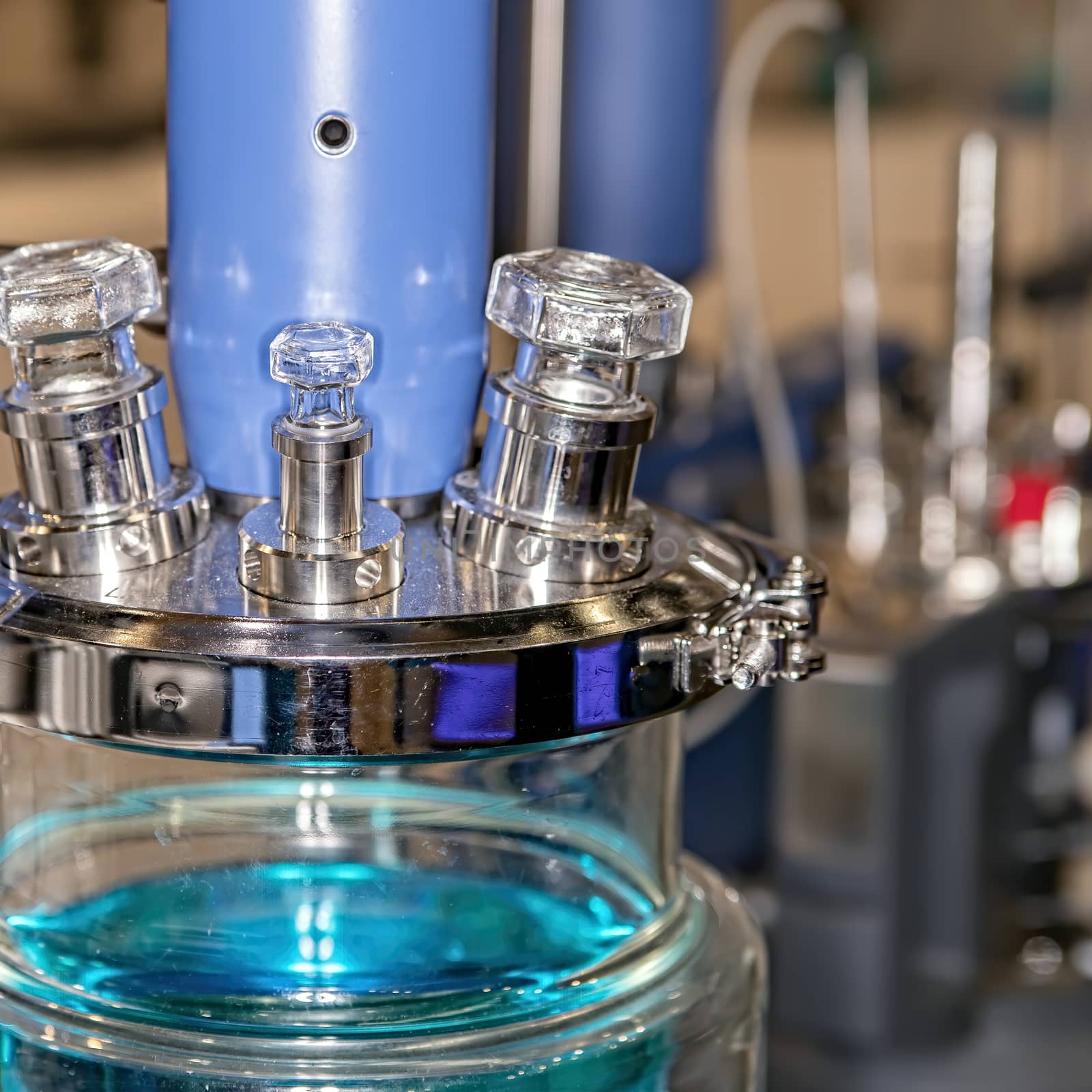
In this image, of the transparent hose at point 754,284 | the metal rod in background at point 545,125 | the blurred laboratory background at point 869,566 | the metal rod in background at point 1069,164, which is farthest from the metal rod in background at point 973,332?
the metal rod in background at point 1069,164

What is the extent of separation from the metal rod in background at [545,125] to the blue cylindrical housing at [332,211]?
62 cm

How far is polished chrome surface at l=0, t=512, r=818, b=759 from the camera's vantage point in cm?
29

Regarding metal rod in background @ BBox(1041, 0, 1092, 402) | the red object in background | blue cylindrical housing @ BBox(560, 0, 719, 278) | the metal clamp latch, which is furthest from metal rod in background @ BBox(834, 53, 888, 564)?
the metal clamp latch

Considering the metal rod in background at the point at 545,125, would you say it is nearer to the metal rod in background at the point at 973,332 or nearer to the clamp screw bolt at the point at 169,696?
the metal rod in background at the point at 973,332

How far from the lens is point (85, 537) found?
313 mm

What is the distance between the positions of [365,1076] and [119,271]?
0.17 meters

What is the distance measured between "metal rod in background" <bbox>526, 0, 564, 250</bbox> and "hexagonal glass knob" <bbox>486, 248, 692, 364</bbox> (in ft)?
2.13

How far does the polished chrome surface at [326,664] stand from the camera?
0.94 ft

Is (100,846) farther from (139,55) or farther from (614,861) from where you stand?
(139,55)

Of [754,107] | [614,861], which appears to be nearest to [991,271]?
[754,107]

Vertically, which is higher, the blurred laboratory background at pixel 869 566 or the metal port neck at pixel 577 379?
the metal port neck at pixel 577 379

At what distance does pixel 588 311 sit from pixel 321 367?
0.18 ft

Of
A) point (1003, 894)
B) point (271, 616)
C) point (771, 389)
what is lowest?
point (1003, 894)

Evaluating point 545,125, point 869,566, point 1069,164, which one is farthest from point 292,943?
point 1069,164
